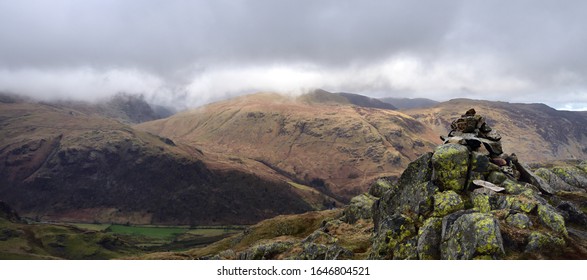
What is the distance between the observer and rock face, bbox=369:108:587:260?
32.1 metres

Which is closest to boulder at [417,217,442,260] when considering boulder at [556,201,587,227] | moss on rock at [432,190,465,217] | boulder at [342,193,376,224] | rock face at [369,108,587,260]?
rock face at [369,108,587,260]

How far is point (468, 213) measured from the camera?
34281 mm

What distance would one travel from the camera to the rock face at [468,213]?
32125 millimetres

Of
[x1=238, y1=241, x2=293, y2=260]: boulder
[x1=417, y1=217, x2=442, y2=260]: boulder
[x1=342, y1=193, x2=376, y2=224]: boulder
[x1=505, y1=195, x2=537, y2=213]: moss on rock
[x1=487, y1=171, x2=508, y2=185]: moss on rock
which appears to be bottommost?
[x1=238, y1=241, x2=293, y2=260]: boulder

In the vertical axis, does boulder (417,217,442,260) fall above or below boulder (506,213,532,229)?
below

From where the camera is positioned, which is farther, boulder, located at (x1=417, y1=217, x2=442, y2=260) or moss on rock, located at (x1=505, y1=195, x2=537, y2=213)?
moss on rock, located at (x1=505, y1=195, x2=537, y2=213)

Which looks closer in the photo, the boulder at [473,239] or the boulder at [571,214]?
the boulder at [473,239]

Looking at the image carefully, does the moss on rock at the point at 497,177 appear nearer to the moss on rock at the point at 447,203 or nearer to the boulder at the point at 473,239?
the moss on rock at the point at 447,203

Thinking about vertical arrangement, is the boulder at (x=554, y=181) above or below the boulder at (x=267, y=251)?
above

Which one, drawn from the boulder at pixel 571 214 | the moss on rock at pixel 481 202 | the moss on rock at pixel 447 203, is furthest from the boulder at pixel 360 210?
the boulder at pixel 571 214

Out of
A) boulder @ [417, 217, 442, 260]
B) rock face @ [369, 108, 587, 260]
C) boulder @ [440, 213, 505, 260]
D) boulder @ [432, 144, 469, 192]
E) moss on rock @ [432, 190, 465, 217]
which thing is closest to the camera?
boulder @ [440, 213, 505, 260]

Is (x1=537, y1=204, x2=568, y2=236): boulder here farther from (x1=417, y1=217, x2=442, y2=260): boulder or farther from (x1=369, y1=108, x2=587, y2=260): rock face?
(x1=417, y1=217, x2=442, y2=260): boulder
